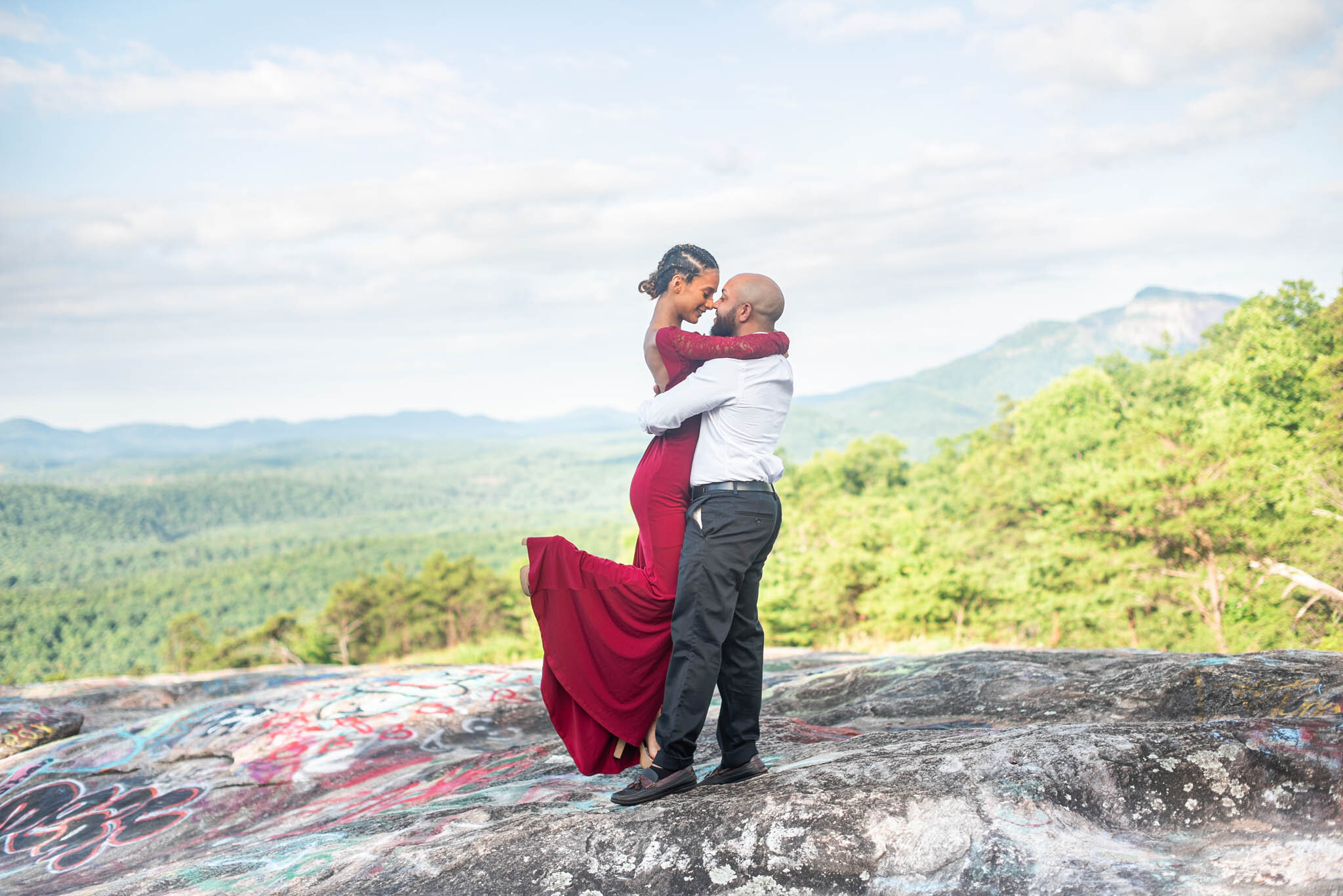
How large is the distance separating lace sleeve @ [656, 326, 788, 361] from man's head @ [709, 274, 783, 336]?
0.19ft

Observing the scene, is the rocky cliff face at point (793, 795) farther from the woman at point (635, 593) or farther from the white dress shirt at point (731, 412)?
the white dress shirt at point (731, 412)

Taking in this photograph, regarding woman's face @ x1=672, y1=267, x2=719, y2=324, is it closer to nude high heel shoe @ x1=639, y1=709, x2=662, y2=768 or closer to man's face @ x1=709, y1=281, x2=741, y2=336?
man's face @ x1=709, y1=281, x2=741, y2=336

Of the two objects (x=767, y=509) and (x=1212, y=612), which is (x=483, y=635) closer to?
(x=1212, y=612)

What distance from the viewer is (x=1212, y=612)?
24031mm

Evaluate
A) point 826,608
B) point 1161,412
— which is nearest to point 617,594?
point 826,608

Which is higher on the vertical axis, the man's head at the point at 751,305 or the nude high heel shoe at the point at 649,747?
the man's head at the point at 751,305

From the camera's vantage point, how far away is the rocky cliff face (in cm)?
338

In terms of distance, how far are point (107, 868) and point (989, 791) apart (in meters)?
5.69

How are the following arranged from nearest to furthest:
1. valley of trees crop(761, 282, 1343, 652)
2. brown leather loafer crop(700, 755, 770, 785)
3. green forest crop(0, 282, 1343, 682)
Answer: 1. brown leather loafer crop(700, 755, 770, 785)
2. valley of trees crop(761, 282, 1343, 652)
3. green forest crop(0, 282, 1343, 682)

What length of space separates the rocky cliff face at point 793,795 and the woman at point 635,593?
0.40 meters

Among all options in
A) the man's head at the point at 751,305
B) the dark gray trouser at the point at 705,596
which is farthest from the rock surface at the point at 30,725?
the man's head at the point at 751,305

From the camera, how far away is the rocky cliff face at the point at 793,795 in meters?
3.38

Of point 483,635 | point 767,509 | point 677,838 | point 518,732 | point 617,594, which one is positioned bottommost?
point 483,635

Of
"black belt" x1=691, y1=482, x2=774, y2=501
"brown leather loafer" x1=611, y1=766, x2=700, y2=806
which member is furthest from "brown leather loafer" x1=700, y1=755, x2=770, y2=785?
"black belt" x1=691, y1=482, x2=774, y2=501
